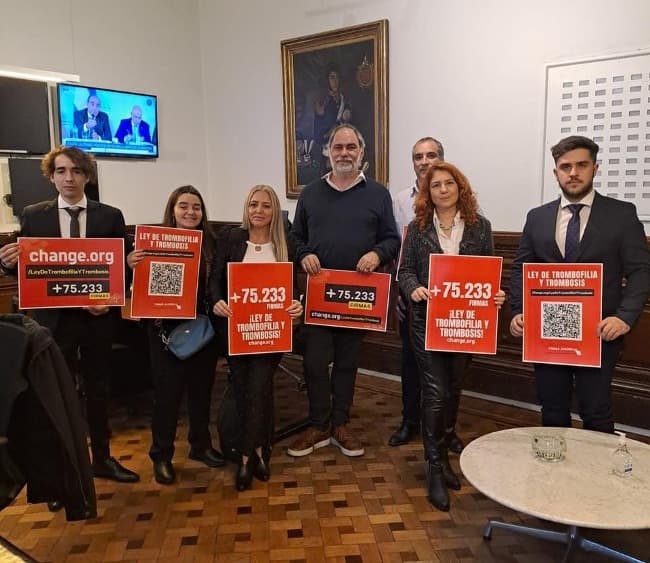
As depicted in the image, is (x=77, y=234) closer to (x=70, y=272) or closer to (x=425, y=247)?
(x=70, y=272)

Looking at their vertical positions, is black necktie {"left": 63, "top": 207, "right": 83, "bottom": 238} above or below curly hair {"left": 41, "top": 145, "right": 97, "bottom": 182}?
below

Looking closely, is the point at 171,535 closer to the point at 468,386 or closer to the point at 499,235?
the point at 468,386

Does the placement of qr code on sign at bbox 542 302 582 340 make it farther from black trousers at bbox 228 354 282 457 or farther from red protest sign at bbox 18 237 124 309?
red protest sign at bbox 18 237 124 309

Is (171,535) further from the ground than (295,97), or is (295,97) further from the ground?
(295,97)

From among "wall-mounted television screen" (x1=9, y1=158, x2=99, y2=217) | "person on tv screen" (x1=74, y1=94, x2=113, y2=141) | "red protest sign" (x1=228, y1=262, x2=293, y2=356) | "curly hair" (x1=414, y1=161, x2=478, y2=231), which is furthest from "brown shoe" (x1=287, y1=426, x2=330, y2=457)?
"person on tv screen" (x1=74, y1=94, x2=113, y2=141)

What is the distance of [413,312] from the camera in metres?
2.60

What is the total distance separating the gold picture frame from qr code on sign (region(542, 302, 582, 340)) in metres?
2.15

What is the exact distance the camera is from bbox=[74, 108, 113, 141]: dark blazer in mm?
4344

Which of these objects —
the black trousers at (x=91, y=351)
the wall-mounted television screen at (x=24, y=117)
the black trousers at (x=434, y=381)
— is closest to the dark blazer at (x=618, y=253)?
the black trousers at (x=434, y=381)

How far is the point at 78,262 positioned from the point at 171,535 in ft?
3.91

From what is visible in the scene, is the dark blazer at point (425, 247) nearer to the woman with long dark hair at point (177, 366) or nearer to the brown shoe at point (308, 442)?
the woman with long dark hair at point (177, 366)

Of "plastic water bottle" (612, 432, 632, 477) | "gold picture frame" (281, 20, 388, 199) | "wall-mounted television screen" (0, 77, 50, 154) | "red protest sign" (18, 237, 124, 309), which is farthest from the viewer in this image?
"gold picture frame" (281, 20, 388, 199)

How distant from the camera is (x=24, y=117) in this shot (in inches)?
159

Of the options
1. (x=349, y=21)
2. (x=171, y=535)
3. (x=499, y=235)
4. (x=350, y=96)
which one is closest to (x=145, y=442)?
(x=171, y=535)
